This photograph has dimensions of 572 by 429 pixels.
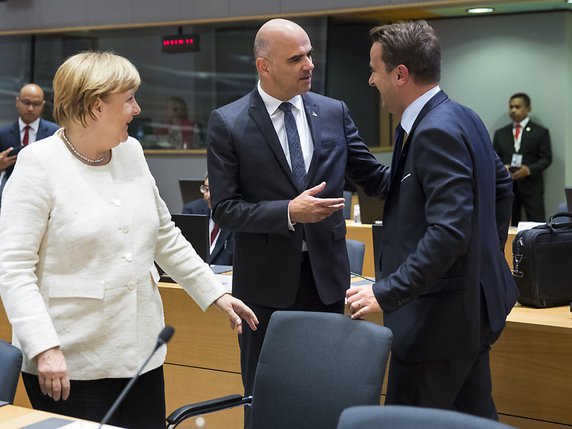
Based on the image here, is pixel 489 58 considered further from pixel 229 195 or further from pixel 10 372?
pixel 10 372

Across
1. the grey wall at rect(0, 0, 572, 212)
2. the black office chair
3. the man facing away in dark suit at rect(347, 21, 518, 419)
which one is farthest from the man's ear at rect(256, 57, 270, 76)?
the grey wall at rect(0, 0, 572, 212)

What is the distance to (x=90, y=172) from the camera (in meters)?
2.53

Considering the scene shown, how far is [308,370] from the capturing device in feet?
8.37

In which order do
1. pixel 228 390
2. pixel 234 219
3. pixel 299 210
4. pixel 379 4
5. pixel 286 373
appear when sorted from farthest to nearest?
pixel 379 4 < pixel 228 390 < pixel 234 219 < pixel 299 210 < pixel 286 373

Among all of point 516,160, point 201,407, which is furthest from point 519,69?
point 201,407

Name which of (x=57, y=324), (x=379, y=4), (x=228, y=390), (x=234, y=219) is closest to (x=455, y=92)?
(x=379, y=4)

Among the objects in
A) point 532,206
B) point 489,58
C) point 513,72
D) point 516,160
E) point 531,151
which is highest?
point 489,58

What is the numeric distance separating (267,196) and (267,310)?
0.41 metres

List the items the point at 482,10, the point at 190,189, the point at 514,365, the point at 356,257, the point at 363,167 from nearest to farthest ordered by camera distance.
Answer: the point at 363,167 < the point at 514,365 < the point at 356,257 < the point at 190,189 < the point at 482,10

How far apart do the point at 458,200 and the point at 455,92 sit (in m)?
8.35

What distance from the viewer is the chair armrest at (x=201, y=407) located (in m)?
2.58

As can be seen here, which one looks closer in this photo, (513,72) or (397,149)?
(397,149)

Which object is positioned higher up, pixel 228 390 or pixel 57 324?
pixel 57 324

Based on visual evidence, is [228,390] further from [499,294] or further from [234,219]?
[499,294]
